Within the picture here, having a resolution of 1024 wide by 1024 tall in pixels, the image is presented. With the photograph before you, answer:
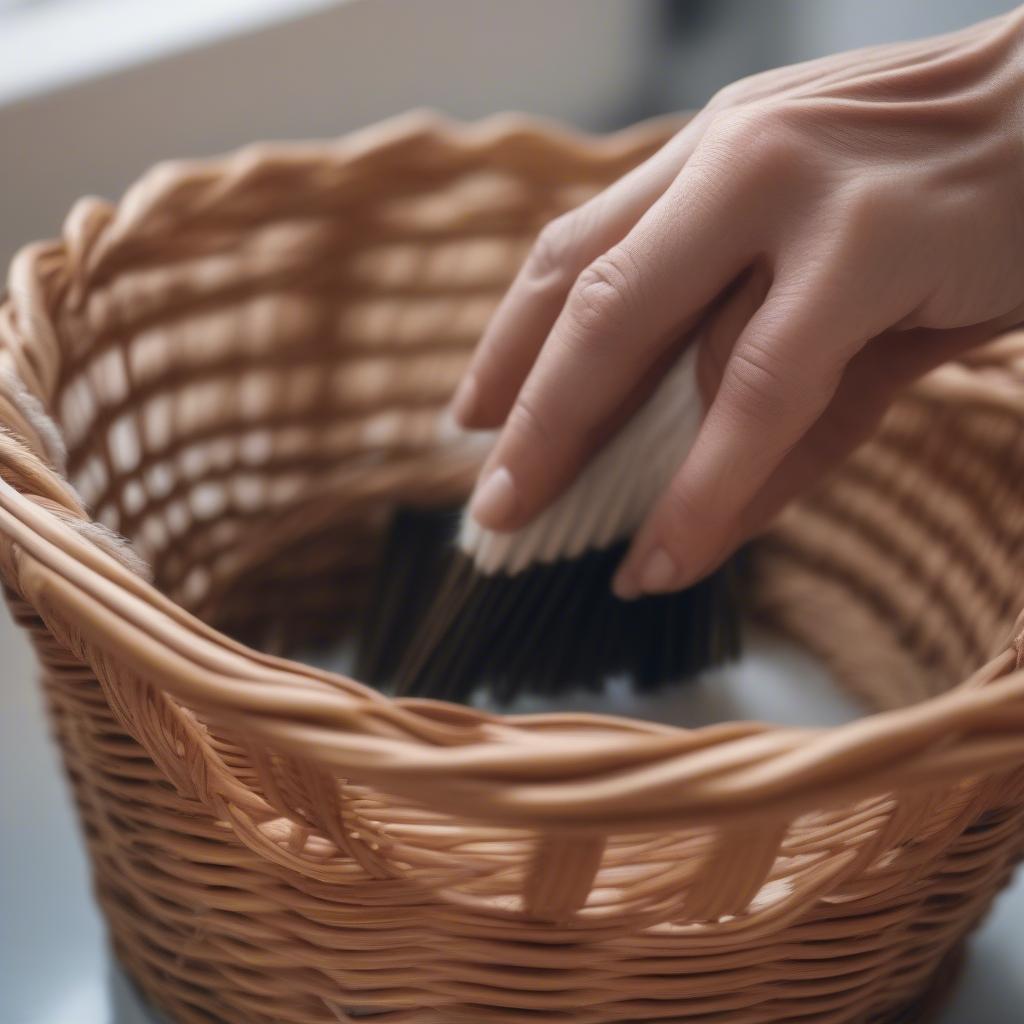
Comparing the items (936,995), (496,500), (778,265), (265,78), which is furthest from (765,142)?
(265,78)

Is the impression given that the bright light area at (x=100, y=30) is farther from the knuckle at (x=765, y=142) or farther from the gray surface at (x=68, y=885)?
the knuckle at (x=765, y=142)

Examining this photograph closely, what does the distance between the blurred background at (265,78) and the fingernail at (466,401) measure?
21 centimetres

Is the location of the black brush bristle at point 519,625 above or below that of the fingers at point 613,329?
below

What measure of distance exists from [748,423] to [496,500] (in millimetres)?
91

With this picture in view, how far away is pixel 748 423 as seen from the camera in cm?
35

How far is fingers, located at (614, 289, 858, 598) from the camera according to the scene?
340 millimetres

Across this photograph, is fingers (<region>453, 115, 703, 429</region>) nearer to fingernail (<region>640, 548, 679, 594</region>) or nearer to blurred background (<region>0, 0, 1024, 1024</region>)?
fingernail (<region>640, 548, 679, 594</region>)

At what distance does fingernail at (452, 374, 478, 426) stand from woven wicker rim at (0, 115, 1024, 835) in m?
0.17

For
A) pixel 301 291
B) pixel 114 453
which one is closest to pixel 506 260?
pixel 301 291

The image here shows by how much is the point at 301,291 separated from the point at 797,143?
0.29 metres

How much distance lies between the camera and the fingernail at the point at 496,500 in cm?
41

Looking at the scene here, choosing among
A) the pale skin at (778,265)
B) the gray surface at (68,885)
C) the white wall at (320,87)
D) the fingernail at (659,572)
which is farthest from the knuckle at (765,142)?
the white wall at (320,87)

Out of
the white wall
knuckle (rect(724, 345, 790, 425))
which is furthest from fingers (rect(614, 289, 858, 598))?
the white wall

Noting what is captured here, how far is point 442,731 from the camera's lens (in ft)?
0.86
